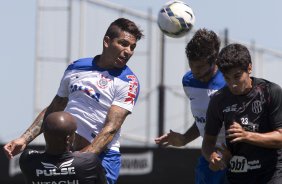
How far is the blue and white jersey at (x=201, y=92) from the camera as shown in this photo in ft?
32.7

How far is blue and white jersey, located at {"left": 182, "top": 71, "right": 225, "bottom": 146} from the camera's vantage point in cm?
995

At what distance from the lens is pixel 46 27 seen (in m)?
22.8

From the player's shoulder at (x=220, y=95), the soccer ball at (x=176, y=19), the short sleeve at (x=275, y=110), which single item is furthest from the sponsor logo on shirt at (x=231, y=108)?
the soccer ball at (x=176, y=19)

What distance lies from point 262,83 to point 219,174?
1367 millimetres

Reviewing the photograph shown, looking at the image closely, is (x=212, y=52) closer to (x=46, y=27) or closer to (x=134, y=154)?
(x=134, y=154)

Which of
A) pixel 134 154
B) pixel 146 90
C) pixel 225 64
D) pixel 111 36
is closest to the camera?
pixel 225 64

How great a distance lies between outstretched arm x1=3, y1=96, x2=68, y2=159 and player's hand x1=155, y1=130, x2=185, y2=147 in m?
→ 1.03

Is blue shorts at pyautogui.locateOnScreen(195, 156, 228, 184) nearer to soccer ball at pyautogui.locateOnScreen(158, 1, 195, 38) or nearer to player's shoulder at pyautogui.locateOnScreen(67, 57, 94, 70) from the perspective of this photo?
soccer ball at pyautogui.locateOnScreen(158, 1, 195, 38)

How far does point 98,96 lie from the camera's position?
9.28m

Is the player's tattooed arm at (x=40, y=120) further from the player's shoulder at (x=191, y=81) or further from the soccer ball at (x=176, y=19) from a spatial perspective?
the soccer ball at (x=176, y=19)

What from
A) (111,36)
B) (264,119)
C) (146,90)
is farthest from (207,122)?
→ (146,90)

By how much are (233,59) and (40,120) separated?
197 centimetres

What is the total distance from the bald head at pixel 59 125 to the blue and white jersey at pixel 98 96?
57.4 inches

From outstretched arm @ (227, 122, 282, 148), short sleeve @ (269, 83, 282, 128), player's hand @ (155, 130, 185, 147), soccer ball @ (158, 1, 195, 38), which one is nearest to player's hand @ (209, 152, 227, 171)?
outstretched arm @ (227, 122, 282, 148)
